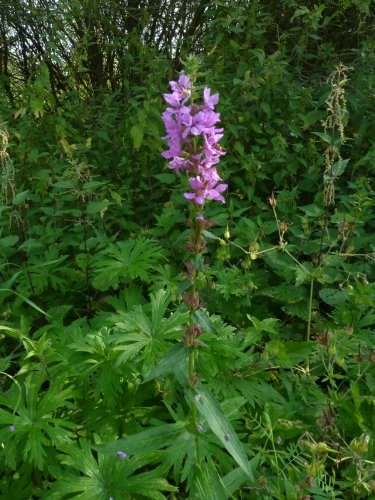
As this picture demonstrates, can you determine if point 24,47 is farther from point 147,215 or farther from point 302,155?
point 302,155

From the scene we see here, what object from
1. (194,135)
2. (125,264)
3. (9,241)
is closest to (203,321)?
(194,135)

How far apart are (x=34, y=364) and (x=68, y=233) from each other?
1512 millimetres

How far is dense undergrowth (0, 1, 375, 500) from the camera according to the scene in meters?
1.63

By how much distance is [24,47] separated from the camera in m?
5.99

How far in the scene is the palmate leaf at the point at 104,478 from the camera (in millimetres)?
1602

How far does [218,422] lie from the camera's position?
139cm

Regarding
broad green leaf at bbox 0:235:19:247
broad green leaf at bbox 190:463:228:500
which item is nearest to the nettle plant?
broad green leaf at bbox 190:463:228:500

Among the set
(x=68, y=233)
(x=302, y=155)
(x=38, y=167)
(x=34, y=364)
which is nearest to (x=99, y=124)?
(x=38, y=167)

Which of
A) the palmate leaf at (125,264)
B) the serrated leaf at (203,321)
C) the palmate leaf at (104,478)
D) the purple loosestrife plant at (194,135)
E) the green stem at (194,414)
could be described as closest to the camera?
the purple loosestrife plant at (194,135)

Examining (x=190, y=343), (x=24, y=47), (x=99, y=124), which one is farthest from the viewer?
(x=24, y=47)

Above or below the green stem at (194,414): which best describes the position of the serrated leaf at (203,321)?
above

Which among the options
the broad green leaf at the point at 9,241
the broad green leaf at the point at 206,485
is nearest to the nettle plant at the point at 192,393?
the broad green leaf at the point at 206,485

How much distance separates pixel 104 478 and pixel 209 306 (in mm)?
1161

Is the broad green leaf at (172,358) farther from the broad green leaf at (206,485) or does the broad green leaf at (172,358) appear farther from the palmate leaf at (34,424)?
the palmate leaf at (34,424)
